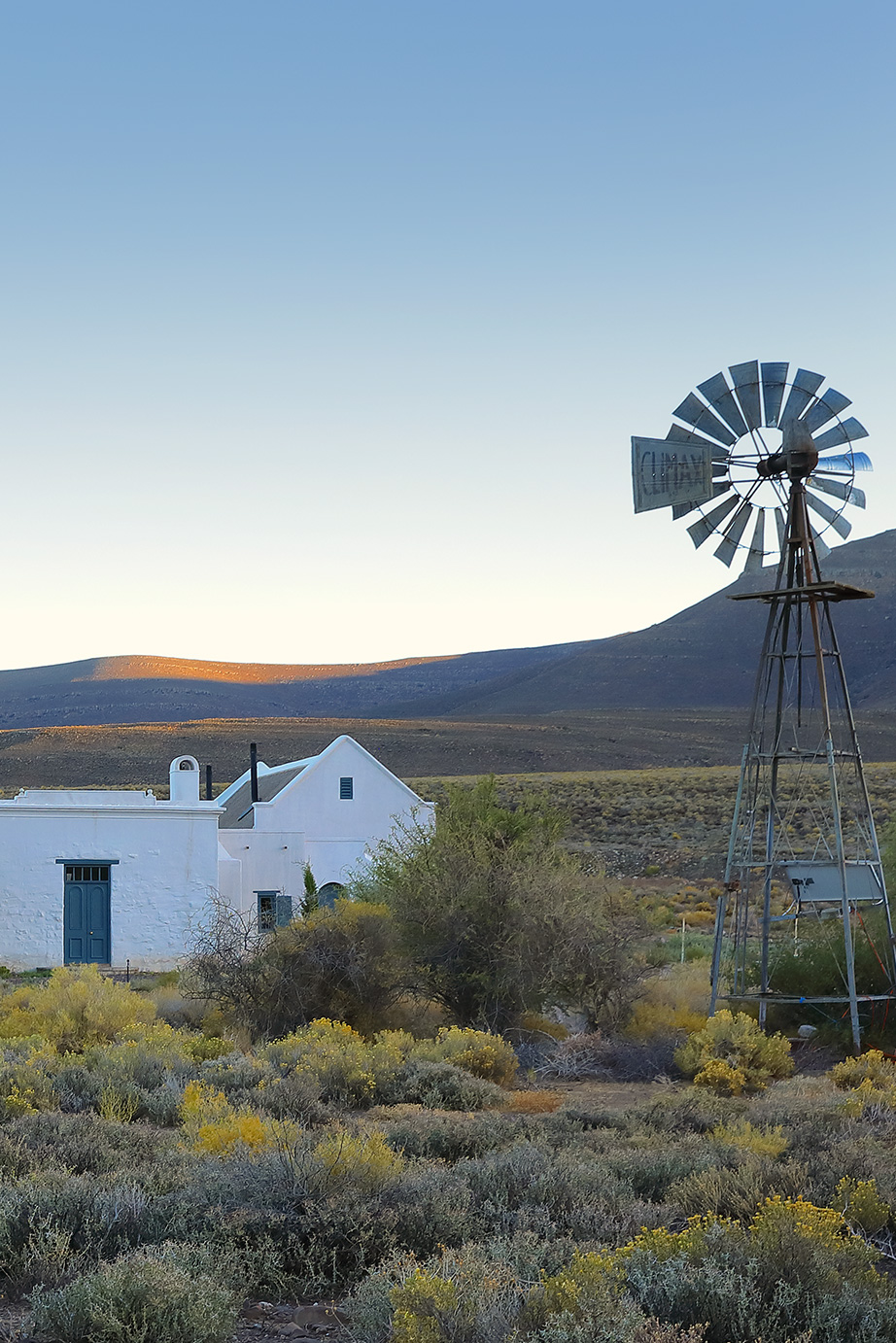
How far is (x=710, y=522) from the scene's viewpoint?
55.8 feet

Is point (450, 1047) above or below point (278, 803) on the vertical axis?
below

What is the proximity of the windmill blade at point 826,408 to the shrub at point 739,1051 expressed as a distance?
7.42 meters

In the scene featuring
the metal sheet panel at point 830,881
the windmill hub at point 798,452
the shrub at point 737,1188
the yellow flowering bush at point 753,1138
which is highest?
the windmill hub at point 798,452

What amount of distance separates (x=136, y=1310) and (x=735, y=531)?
12.7m

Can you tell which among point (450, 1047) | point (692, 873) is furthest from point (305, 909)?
point (692, 873)

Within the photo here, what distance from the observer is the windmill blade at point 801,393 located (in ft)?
53.1

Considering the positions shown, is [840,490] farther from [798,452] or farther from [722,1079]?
[722,1079]

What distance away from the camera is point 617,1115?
12945 mm

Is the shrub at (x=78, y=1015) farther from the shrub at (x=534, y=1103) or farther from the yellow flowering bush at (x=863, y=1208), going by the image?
the yellow flowering bush at (x=863, y=1208)

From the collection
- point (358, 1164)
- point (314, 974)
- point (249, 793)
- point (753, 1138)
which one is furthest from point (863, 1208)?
point (249, 793)

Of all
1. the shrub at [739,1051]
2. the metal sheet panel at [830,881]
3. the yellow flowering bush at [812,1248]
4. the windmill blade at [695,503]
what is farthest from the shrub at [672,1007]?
the yellow flowering bush at [812,1248]

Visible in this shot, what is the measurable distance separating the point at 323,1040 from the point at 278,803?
18.2 m

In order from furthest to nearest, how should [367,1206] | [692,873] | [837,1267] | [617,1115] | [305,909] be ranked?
[692,873] < [305,909] < [617,1115] < [367,1206] < [837,1267]

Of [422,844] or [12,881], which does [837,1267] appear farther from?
[12,881]
